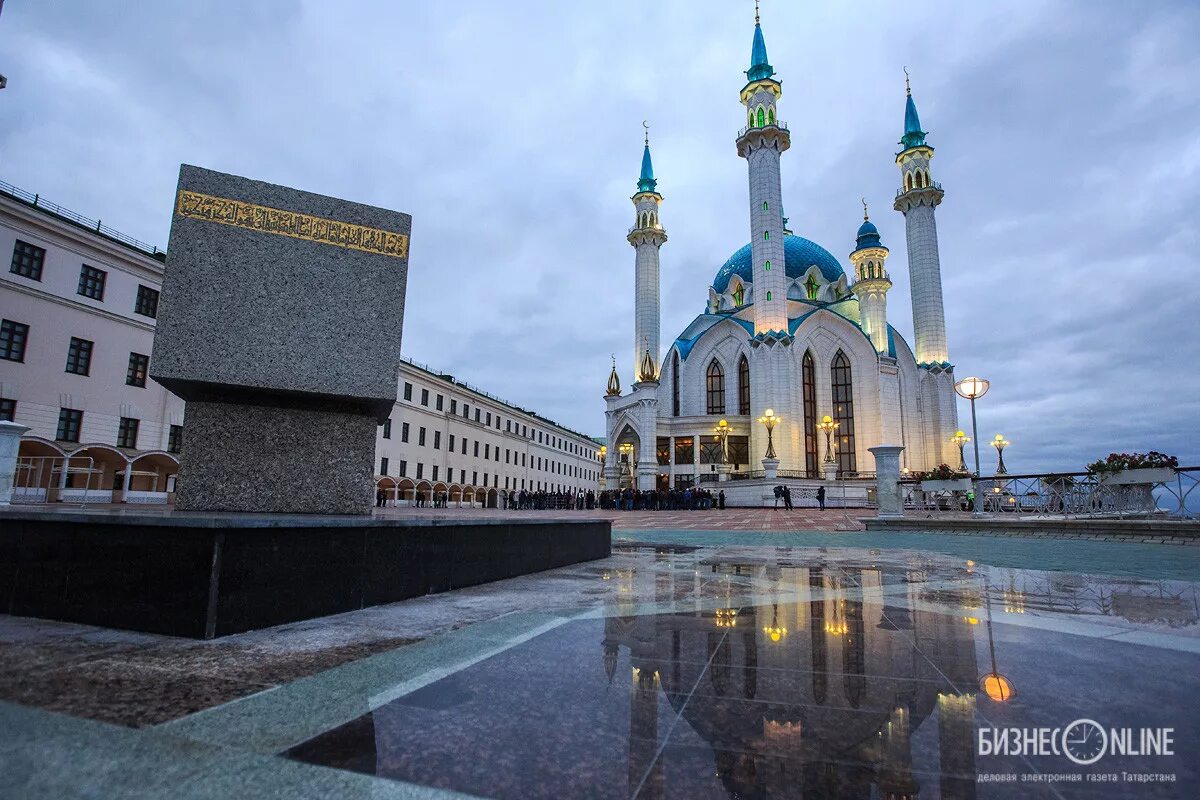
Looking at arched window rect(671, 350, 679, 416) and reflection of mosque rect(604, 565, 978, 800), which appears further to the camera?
arched window rect(671, 350, 679, 416)

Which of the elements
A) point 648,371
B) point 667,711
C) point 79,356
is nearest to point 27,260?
point 79,356

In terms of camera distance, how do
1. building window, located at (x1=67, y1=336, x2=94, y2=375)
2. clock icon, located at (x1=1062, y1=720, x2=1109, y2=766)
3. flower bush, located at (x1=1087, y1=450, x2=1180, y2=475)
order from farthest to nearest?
building window, located at (x1=67, y1=336, x2=94, y2=375), flower bush, located at (x1=1087, y1=450, x2=1180, y2=475), clock icon, located at (x1=1062, y1=720, x2=1109, y2=766)

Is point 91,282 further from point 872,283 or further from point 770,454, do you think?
point 872,283

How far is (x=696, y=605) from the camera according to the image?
14.9 ft

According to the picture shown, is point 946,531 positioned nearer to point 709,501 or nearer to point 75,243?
point 709,501

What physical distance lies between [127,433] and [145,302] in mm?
6023

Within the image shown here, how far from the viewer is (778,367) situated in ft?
142

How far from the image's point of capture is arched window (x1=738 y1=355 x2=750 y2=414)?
163 feet

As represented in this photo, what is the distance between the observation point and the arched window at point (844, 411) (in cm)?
4797

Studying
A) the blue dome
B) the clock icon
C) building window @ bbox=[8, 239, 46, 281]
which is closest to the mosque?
the blue dome

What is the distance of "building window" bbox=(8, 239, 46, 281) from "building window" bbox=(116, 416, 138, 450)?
634cm

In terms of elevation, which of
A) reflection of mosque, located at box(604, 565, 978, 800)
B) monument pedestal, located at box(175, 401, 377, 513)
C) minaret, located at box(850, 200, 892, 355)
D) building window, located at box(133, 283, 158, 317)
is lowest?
reflection of mosque, located at box(604, 565, 978, 800)

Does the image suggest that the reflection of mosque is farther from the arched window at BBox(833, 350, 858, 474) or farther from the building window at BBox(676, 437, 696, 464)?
the arched window at BBox(833, 350, 858, 474)

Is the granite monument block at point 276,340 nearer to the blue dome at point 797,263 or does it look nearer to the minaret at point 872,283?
the minaret at point 872,283
